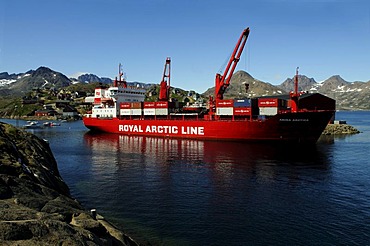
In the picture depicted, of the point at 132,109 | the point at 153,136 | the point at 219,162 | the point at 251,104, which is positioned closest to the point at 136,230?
the point at 219,162

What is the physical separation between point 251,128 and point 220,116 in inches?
344

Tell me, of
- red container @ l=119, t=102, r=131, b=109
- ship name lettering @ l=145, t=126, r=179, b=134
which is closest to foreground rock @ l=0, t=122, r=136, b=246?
ship name lettering @ l=145, t=126, r=179, b=134

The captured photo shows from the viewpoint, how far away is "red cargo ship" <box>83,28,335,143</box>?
49875 millimetres

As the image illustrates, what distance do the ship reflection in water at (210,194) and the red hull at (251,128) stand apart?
6.86m

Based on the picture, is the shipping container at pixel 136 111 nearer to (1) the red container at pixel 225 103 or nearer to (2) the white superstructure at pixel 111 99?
(2) the white superstructure at pixel 111 99

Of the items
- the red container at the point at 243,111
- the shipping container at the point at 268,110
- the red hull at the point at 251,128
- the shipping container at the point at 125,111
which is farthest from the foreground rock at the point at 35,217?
the shipping container at the point at 125,111

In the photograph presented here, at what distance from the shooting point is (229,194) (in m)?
23.8

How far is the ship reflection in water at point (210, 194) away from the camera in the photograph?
17000 mm

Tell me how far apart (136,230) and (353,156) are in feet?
121

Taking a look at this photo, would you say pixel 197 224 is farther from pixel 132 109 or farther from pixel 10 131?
pixel 132 109

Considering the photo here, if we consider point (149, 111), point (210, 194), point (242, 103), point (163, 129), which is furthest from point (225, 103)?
point (210, 194)

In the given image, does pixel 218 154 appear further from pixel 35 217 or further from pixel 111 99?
pixel 111 99

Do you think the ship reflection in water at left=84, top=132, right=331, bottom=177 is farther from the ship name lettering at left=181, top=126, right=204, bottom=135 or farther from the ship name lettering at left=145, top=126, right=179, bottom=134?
the ship name lettering at left=145, top=126, right=179, bottom=134

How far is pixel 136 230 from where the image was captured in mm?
17141
